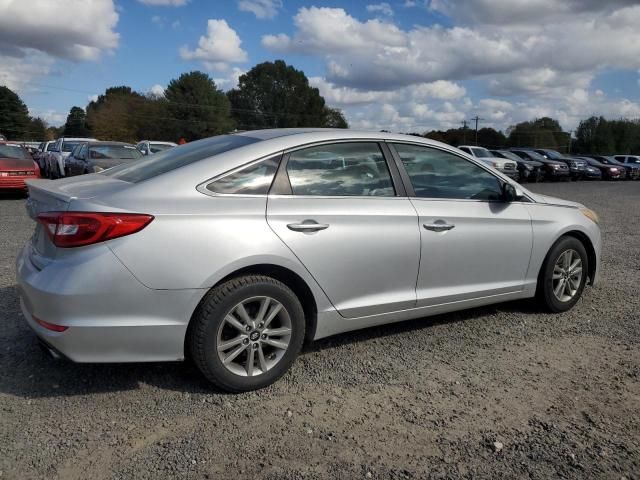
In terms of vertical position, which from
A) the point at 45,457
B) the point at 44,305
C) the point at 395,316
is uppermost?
the point at 44,305

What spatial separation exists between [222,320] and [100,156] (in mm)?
12248

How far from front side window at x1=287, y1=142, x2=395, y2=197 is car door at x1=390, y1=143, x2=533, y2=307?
0.20m

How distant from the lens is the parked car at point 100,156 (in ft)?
44.7

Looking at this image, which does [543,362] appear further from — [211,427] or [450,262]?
[211,427]

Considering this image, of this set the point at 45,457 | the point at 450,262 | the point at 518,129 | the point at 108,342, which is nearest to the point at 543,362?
the point at 450,262

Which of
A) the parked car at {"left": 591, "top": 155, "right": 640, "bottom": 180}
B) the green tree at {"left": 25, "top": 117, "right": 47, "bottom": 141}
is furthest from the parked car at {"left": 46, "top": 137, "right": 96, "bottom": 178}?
the green tree at {"left": 25, "top": 117, "right": 47, "bottom": 141}

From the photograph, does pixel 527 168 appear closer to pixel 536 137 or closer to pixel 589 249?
pixel 589 249

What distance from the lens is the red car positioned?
1376 centimetres

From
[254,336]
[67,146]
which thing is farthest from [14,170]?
[254,336]

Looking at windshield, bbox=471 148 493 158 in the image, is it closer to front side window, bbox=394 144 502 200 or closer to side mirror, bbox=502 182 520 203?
side mirror, bbox=502 182 520 203

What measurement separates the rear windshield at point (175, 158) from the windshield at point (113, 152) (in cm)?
1079

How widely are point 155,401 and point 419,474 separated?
156 cm

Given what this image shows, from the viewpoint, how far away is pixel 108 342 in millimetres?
2922

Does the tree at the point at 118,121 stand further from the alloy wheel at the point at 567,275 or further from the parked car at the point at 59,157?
the alloy wheel at the point at 567,275
